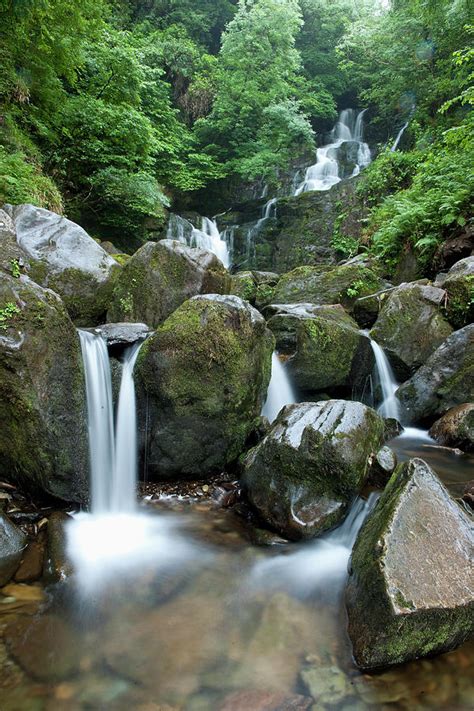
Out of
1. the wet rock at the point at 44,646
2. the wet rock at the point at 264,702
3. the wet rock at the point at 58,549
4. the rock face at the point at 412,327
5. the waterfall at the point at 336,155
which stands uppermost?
the waterfall at the point at 336,155

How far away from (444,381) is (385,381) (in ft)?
3.80

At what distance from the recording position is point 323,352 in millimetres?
6785

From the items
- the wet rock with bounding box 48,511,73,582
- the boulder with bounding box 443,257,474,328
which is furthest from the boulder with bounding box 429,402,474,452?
the wet rock with bounding box 48,511,73,582

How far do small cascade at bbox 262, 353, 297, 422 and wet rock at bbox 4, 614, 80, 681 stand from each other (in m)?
4.02

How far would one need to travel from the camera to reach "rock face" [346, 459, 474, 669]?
2346mm

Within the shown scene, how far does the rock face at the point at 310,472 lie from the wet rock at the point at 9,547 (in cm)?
210

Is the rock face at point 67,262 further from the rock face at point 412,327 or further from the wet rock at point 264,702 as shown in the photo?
the wet rock at point 264,702

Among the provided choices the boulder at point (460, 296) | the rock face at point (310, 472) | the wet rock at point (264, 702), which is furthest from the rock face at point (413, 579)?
the boulder at point (460, 296)

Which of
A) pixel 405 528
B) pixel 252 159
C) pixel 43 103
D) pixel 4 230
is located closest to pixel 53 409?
pixel 4 230

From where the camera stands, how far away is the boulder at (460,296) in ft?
23.5

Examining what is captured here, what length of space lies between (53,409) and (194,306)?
1.98m

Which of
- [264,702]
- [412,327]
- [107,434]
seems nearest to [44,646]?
[264,702]

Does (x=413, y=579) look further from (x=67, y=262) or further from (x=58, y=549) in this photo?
(x=67, y=262)

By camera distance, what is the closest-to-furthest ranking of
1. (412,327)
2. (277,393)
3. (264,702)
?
(264,702) < (277,393) < (412,327)
